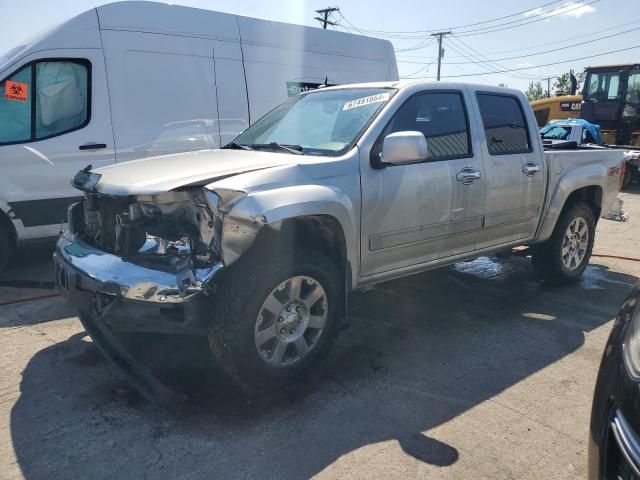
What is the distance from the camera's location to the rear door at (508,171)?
454cm

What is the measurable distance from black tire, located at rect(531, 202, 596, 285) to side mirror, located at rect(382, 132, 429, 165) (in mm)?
2548

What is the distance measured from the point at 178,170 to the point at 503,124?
9.54ft

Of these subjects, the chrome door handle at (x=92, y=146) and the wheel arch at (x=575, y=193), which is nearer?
the wheel arch at (x=575, y=193)

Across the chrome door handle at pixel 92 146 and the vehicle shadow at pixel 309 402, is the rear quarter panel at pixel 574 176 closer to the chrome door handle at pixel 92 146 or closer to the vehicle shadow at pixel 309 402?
the vehicle shadow at pixel 309 402

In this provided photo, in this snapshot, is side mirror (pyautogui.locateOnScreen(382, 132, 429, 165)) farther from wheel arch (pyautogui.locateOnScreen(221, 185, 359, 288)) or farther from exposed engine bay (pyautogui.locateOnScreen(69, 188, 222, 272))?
exposed engine bay (pyautogui.locateOnScreen(69, 188, 222, 272))

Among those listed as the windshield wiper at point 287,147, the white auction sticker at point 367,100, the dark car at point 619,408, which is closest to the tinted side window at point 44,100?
the windshield wiper at point 287,147

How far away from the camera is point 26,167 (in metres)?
5.50

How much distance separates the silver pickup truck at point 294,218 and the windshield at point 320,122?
0.01 metres

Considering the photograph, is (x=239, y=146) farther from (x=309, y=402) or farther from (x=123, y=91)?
(x=123, y=91)

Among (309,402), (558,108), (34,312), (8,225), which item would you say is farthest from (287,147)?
(558,108)

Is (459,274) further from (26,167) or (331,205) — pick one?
(26,167)

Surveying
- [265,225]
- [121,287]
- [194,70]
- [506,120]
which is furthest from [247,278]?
[194,70]

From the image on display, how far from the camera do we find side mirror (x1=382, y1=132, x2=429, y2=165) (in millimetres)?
3523

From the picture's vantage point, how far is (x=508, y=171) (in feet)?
15.2
